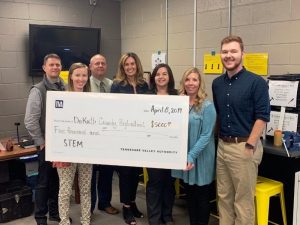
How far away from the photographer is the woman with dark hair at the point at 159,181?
261 cm

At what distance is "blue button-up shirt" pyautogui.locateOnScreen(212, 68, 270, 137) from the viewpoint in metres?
2.15

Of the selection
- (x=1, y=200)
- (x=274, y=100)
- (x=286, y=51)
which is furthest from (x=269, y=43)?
(x=1, y=200)

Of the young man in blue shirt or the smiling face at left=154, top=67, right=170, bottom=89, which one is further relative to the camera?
the smiling face at left=154, top=67, right=170, bottom=89

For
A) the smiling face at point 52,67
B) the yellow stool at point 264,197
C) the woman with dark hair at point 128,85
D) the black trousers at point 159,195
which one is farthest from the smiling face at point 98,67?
the yellow stool at point 264,197

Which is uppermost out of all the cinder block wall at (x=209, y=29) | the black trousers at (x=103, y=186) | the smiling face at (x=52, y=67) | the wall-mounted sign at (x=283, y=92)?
the cinder block wall at (x=209, y=29)

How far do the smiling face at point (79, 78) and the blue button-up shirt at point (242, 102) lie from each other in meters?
1.03

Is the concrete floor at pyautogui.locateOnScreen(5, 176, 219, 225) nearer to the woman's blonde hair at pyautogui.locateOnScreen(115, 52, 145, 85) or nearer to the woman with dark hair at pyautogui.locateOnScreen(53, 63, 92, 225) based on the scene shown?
the woman with dark hair at pyautogui.locateOnScreen(53, 63, 92, 225)

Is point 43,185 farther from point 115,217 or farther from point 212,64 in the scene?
point 212,64

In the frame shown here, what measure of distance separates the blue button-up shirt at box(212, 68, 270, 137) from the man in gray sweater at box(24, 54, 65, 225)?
1356mm

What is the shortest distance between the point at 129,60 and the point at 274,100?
1241 millimetres

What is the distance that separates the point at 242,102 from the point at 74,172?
1399 millimetres

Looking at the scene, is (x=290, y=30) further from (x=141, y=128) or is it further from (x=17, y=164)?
(x=17, y=164)

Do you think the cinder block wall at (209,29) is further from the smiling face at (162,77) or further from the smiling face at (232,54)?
the smiling face at (162,77)

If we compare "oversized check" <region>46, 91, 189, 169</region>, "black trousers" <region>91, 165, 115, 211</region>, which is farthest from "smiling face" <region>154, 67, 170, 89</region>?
"black trousers" <region>91, 165, 115, 211</region>
